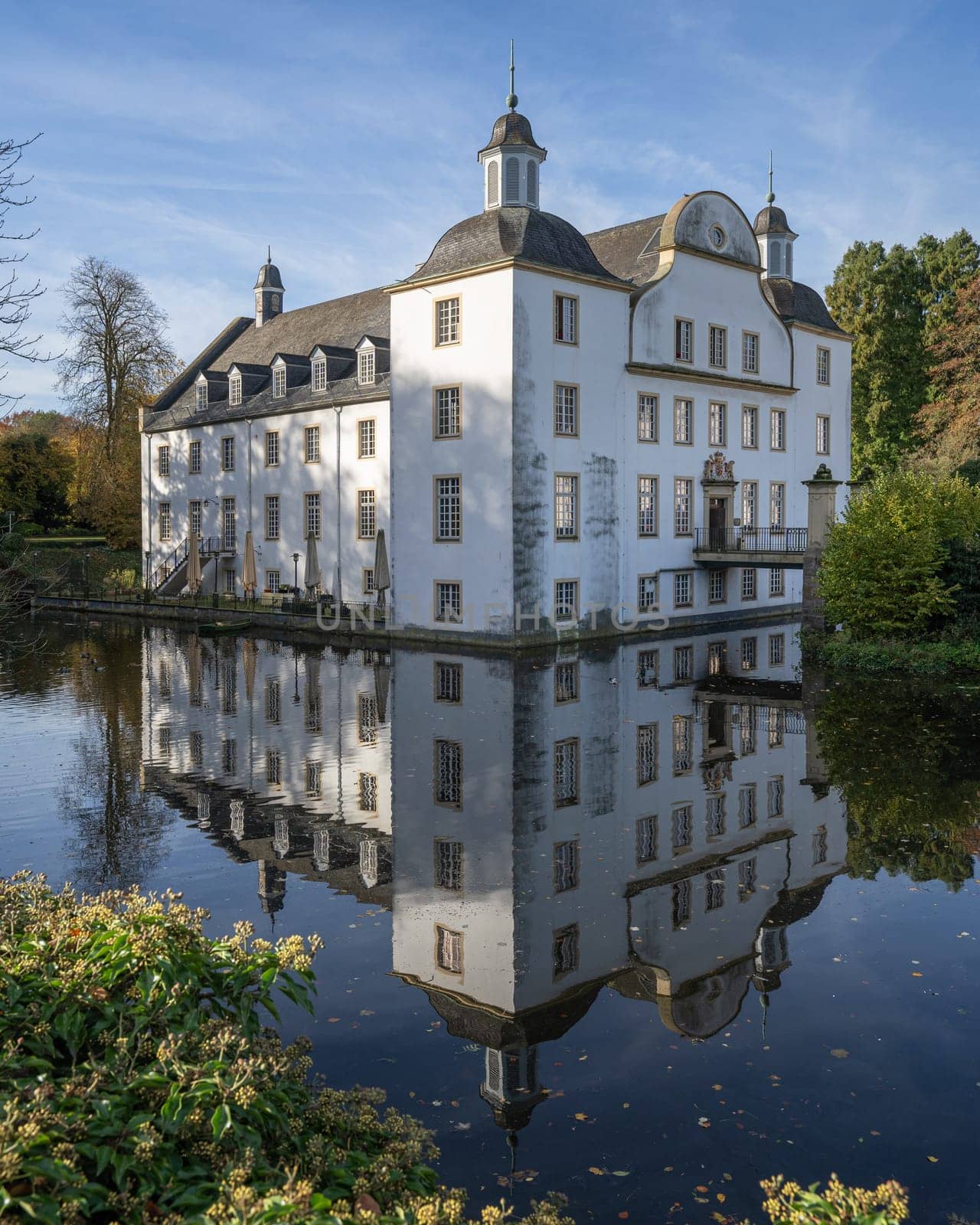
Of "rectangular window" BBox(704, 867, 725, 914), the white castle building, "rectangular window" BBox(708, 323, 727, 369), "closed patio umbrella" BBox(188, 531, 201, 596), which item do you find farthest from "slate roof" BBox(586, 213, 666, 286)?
"rectangular window" BBox(704, 867, 725, 914)

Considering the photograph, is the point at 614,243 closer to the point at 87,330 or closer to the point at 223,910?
the point at 87,330

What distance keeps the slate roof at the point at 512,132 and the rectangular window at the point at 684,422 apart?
9.21 meters

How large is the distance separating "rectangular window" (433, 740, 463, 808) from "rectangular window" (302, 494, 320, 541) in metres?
23.3

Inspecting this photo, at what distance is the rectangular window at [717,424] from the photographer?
1404 inches

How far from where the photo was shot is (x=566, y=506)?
29562 millimetres

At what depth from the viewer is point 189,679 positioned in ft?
73.7

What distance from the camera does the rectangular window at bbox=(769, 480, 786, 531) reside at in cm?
3875

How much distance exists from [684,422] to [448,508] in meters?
9.71

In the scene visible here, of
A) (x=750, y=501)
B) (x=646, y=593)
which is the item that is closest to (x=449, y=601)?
(x=646, y=593)

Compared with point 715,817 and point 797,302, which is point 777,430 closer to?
point 797,302

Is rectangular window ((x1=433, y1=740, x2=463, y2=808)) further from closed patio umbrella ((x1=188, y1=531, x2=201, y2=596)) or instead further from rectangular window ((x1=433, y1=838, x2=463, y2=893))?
closed patio umbrella ((x1=188, y1=531, x2=201, y2=596))

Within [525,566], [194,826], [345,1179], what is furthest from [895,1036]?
[525,566]

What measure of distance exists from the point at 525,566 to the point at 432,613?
11.7 feet

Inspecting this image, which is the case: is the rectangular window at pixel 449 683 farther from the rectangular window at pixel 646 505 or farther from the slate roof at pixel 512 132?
the slate roof at pixel 512 132
